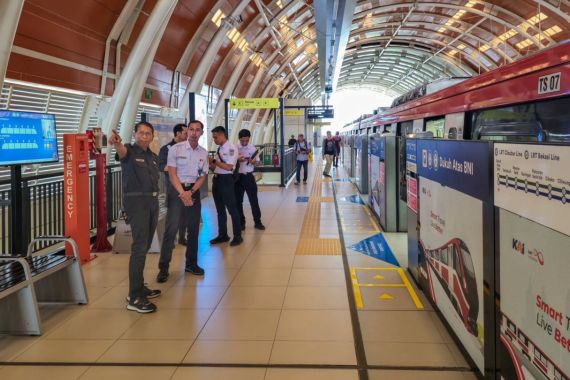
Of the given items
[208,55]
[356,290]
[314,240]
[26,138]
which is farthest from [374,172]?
[208,55]

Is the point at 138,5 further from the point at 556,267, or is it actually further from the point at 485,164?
the point at 556,267

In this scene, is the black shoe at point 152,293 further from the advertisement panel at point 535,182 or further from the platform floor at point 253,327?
the advertisement panel at point 535,182

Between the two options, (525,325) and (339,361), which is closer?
(525,325)

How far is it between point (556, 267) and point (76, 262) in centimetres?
378

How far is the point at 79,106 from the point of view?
1116 cm

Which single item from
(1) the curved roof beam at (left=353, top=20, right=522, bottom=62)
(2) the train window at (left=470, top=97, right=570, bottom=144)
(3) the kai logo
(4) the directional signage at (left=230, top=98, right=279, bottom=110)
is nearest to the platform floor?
(3) the kai logo

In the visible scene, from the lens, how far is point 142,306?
4.16m

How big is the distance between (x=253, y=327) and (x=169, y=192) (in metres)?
1.91

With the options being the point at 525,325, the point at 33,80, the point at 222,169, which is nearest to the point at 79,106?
the point at 33,80

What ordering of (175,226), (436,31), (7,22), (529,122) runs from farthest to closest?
(436,31) < (7,22) < (175,226) < (529,122)

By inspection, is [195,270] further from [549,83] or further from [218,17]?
[218,17]

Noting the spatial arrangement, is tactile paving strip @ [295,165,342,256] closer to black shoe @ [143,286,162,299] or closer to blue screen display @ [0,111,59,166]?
black shoe @ [143,286,162,299]

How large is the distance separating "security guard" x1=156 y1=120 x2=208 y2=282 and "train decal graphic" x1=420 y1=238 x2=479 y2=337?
2.52 metres

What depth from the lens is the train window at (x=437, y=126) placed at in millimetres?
6827
